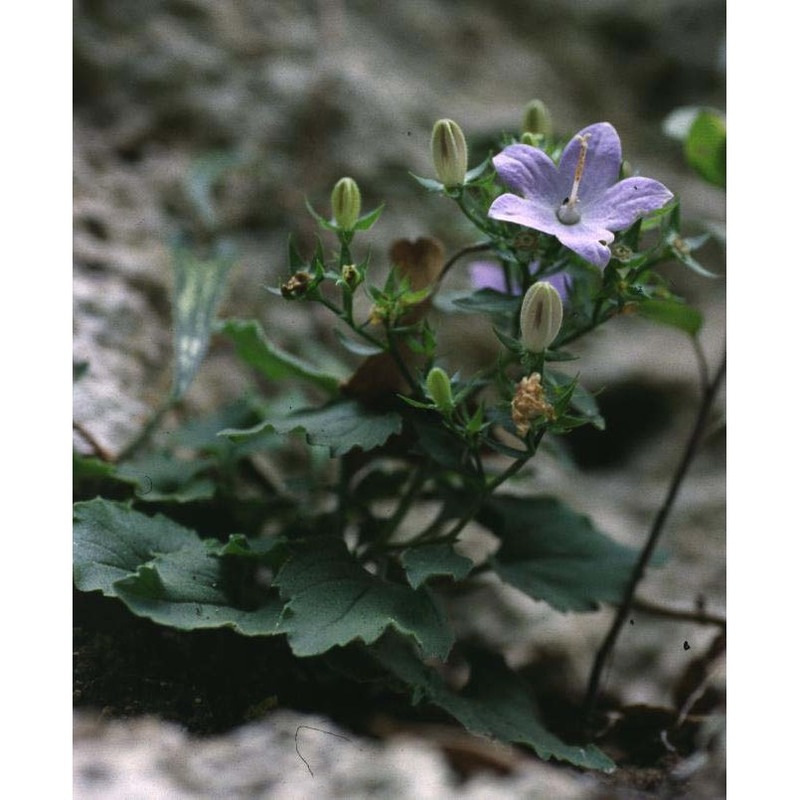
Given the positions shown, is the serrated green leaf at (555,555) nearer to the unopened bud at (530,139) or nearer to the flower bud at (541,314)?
the flower bud at (541,314)

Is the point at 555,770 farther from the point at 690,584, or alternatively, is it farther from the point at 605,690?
the point at 690,584

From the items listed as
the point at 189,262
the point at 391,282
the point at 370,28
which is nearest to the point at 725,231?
the point at 391,282

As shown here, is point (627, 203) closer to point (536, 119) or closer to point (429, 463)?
point (536, 119)

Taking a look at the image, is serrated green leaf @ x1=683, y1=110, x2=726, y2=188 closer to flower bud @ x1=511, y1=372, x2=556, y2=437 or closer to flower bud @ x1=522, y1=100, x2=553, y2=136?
flower bud @ x1=522, y1=100, x2=553, y2=136

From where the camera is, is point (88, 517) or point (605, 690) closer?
point (88, 517)

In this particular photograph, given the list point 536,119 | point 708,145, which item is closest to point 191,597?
point 536,119

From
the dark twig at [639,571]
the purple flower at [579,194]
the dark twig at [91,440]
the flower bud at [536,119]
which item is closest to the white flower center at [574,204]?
the purple flower at [579,194]
